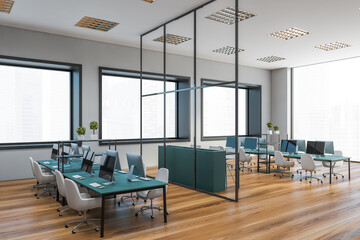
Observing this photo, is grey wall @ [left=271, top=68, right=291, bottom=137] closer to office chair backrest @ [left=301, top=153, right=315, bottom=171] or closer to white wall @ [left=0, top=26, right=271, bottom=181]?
white wall @ [left=0, top=26, right=271, bottom=181]

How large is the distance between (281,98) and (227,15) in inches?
296

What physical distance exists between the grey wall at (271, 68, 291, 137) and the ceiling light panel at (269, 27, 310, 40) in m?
4.88

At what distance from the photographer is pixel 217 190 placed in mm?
6457

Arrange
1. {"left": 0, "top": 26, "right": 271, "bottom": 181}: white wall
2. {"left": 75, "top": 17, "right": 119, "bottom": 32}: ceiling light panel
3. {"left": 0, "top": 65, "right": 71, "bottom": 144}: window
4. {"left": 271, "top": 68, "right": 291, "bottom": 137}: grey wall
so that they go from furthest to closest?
{"left": 271, "top": 68, "right": 291, "bottom": 137}: grey wall
{"left": 0, "top": 65, "right": 71, "bottom": 144}: window
{"left": 0, "top": 26, "right": 271, "bottom": 181}: white wall
{"left": 75, "top": 17, "right": 119, "bottom": 32}: ceiling light panel

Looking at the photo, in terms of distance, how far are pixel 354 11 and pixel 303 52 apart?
154 inches

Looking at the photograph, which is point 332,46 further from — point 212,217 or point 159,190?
point 159,190

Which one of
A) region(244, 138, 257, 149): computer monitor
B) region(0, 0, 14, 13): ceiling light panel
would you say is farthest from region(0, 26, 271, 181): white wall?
region(244, 138, 257, 149): computer monitor

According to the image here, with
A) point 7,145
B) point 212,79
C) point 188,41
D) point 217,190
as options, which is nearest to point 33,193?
point 7,145

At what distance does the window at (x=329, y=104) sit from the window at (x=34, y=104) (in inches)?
379

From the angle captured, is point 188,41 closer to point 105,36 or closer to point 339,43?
point 105,36

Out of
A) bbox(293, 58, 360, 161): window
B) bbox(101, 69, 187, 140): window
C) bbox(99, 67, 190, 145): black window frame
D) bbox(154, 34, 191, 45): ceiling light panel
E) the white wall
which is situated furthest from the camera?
bbox(293, 58, 360, 161): window

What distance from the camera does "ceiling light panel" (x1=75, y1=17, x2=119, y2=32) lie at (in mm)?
7204

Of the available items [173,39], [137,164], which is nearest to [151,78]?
[173,39]

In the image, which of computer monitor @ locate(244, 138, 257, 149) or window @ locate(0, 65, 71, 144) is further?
computer monitor @ locate(244, 138, 257, 149)
